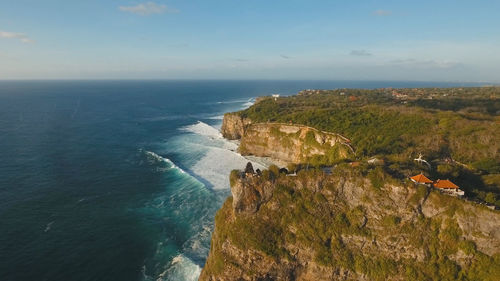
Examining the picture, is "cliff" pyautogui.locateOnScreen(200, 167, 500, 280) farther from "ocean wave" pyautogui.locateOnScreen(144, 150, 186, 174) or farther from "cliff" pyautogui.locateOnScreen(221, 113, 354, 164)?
"ocean wave" pyautogui.locateOnScreen(144, 150, 186, 174)

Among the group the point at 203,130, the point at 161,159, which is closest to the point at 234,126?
the point at 203,130

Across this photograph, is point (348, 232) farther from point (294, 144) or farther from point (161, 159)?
point (161, 159)

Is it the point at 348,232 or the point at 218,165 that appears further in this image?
the point at 218,165

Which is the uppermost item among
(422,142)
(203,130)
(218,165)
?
(422,142)

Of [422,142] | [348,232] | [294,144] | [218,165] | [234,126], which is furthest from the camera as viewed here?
Answer: [234,126]

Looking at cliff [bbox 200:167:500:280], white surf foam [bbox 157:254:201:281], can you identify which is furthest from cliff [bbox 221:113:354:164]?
white surf foam [bbox 157:254:201:281]

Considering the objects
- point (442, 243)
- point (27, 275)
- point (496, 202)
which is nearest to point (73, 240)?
point (27, 275)

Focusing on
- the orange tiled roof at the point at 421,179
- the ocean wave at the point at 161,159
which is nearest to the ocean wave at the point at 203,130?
the ocean wave at the point at 161,159

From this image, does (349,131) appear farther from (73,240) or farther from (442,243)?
(73,240)
